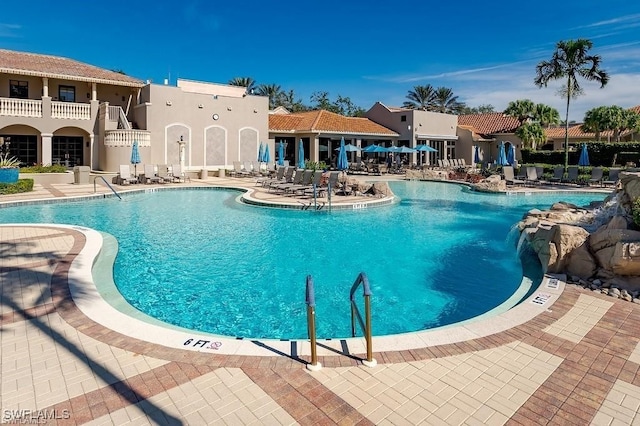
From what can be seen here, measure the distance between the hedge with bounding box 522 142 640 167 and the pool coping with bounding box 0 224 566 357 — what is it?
3297cm

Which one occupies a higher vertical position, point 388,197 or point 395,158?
point 395,158

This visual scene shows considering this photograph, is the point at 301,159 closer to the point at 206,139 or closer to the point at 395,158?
the point at 206,139

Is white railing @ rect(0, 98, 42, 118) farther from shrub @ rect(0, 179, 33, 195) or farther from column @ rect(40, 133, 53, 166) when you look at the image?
shrub @ rect(0, 179, 33, 195)

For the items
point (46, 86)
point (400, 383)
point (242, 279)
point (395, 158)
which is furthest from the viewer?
point (395, 158)

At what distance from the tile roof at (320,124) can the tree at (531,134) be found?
1274 centimetres

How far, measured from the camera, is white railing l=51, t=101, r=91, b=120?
82.4ft

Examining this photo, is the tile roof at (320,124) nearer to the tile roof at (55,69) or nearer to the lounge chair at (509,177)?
the tile roof at (55,69)

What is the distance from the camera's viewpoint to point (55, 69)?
25.9m

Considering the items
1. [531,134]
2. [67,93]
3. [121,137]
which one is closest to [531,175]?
[531,134]

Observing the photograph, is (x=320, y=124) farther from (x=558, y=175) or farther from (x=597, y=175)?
(x=597, y=175)

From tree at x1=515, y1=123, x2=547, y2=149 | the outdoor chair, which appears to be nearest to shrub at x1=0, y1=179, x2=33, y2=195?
the outdoor chair

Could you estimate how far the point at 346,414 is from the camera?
134 inches

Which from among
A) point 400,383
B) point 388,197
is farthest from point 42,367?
point 388,197

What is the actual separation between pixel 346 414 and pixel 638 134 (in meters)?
49.2
